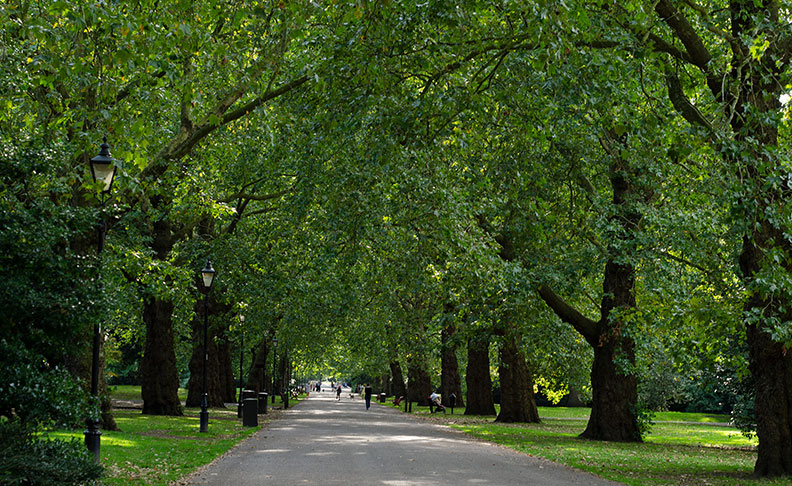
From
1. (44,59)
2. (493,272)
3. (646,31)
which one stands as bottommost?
(493,272)

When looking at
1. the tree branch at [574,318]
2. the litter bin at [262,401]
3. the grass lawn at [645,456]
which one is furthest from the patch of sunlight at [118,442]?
the litter bin at [262,401]

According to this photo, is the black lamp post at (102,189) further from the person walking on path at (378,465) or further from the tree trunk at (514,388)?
the tree trunk at (514,388)

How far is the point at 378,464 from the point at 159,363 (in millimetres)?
16153

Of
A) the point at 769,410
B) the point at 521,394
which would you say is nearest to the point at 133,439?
the point at 769,410

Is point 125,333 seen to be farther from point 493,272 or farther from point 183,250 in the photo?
point 493,272

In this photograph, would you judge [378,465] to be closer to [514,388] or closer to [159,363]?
[159,363]

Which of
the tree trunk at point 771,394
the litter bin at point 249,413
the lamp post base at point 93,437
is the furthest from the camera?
the litter bin at point 249,413

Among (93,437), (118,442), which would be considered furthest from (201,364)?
(93,437)

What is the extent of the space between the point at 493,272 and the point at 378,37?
705 cm

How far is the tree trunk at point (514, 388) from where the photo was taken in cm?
3222

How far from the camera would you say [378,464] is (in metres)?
15.1

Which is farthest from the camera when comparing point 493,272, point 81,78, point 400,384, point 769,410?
point 400,384

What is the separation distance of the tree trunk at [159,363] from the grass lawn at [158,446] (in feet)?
6.37

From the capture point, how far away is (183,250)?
29172mm
